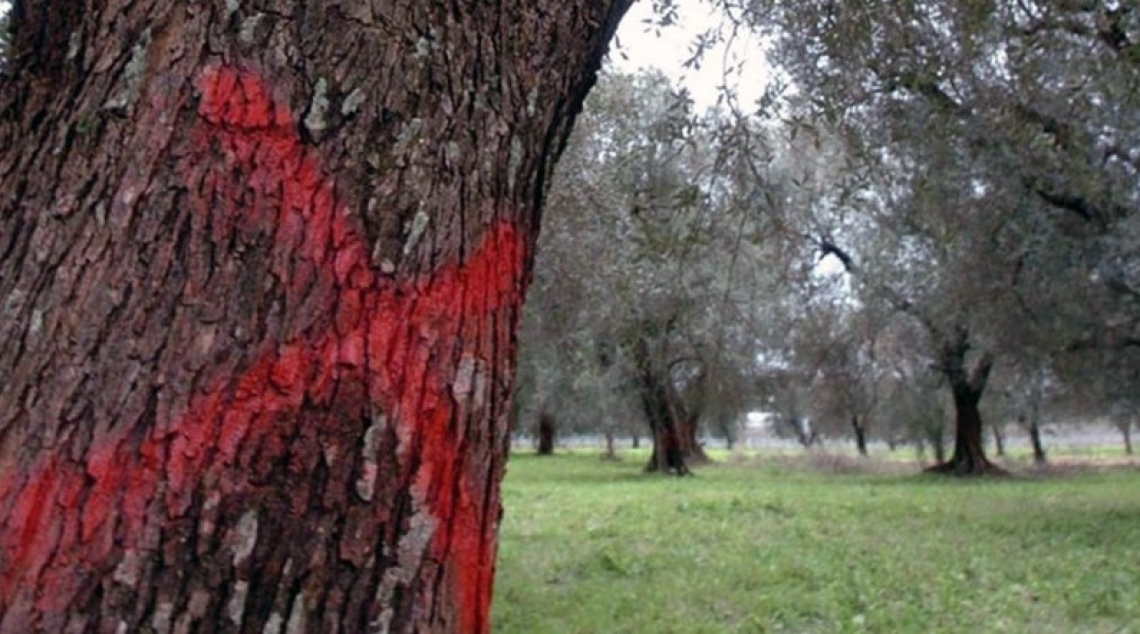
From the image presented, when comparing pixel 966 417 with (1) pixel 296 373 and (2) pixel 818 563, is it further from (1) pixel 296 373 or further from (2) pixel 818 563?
(1) pixel 296 373

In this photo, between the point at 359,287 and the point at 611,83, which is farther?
the point at 611,83

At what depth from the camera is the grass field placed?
24.0ft

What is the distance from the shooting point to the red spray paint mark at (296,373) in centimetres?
129

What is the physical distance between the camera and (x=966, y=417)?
27453mm

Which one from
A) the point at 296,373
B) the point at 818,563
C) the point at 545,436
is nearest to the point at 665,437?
the point at 545,436

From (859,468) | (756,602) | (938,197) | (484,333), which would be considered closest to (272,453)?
(484,333)

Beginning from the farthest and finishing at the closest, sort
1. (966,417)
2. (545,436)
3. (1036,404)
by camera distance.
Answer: (545,436)
(966,417)
(1036,404)

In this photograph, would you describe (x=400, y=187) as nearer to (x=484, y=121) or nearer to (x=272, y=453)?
(x=484, y=121)

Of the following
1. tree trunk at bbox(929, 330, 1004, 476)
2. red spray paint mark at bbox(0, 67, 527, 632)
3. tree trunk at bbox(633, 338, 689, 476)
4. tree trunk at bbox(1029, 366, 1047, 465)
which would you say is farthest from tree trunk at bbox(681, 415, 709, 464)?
red spray paint mark at bbox(0, 67, 527, 632)

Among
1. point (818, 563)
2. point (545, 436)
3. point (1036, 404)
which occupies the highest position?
point (1036, 404)

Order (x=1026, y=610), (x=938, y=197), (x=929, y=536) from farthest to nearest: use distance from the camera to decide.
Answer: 1. (x=929, y=536)
2. (x=938, y=197)
3. (x=1026, y=610)

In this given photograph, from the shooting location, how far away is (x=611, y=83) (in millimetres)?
8773

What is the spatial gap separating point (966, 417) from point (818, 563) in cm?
1922

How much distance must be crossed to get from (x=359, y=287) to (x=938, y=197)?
9.70m
